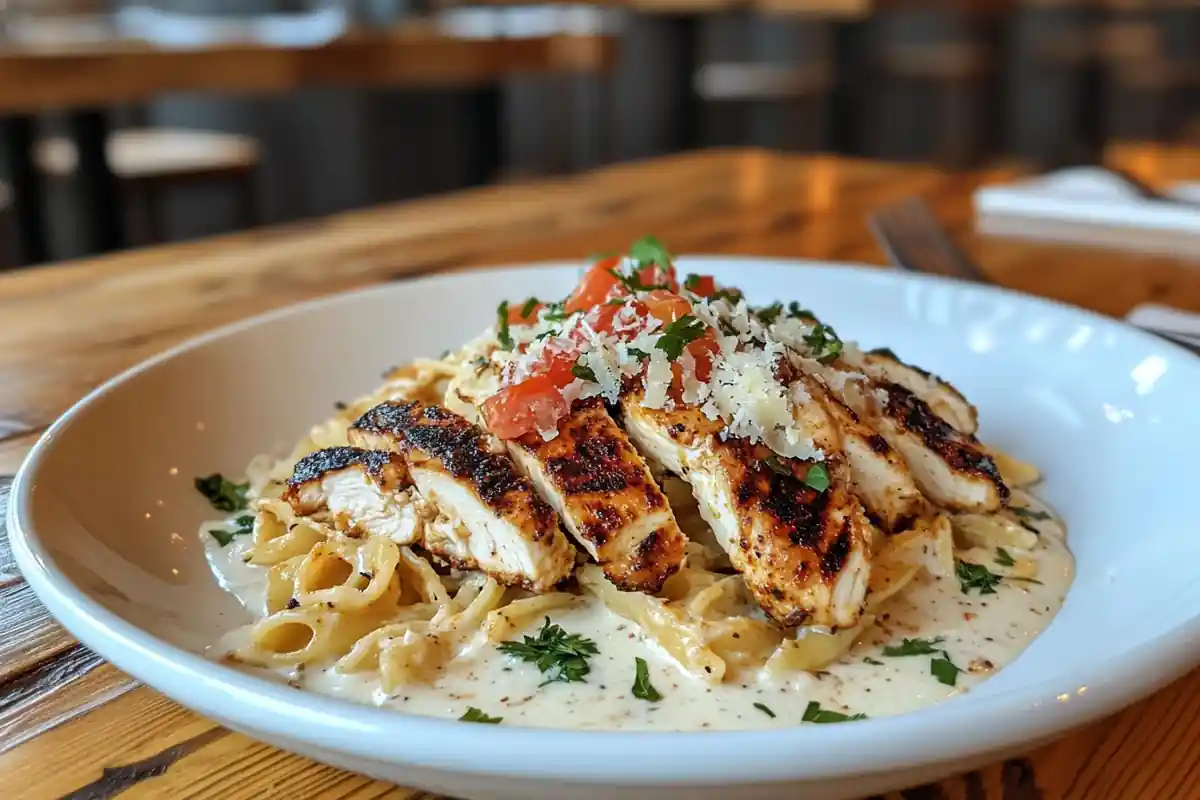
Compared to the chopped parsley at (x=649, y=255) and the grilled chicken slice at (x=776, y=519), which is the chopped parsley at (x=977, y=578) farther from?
the chopped parsley at (x=649, y=255)

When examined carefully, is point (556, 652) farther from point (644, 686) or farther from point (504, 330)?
point (504, 330)

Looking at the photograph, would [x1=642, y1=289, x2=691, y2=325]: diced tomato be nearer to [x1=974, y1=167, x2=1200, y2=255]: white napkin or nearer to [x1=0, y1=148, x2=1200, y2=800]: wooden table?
[x1=0, y1=148, x2=1200, y2=800]: wooden table

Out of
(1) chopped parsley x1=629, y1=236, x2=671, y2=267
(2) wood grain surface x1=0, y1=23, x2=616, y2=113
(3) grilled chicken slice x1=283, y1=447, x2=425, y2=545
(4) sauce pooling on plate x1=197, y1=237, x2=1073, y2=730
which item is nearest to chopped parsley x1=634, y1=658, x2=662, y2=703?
(4) sauce pooling on plate x1=197, y1=237, x2=1073, y2=730

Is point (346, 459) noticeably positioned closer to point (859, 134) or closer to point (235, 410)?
point (235, 410)

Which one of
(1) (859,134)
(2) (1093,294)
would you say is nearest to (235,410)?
(2) (1093,294)

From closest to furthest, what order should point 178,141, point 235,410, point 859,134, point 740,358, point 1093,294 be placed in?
point 740,358 < point 235,410 < point 1093,294 < point 178,141 < point 859,134

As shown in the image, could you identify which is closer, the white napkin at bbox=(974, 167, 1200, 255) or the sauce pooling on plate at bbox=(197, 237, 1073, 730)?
the sauce pooling on plate at bbox=(197, 237, 1073, 730)

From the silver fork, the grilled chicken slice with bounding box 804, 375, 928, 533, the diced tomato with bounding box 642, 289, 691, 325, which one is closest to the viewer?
the grilled chicken slice with bounding box 804, 375, 928, 533
